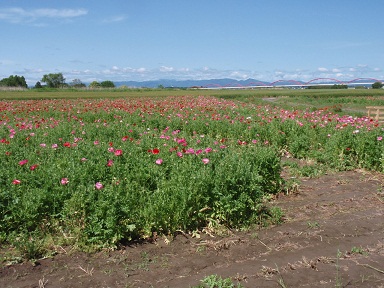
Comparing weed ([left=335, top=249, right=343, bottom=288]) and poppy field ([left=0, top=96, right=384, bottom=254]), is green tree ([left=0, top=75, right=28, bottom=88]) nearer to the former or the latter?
poppy field ([left=0, top=96, right=384, bottom=254])

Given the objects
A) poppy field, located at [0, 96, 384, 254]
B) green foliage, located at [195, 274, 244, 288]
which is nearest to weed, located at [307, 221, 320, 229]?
poppy field, located at [0, 96, 384, 254]

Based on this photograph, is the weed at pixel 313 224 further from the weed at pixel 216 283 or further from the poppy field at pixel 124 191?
the weed at pixel 216 283

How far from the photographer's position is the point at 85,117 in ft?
47.9

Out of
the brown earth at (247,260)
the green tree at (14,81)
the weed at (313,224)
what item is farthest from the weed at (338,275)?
the green tree at (14,81)

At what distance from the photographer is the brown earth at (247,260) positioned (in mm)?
3816

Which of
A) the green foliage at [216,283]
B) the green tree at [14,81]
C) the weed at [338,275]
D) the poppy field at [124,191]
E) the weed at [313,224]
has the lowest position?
the weed at [338,275]

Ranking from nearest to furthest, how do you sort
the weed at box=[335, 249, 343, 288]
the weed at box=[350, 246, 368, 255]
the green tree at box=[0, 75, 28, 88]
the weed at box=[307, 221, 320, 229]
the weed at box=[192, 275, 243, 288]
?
the weed at box=[192, 275, 243, 288]
the weed at box=[335, 249, 343, 288]
the weed at box=[350, 246, 368, 255]
the weed at box=[307, 221, 320, 229]
the green tree at box=[0, 75, 28, 88]

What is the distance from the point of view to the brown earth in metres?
3.82

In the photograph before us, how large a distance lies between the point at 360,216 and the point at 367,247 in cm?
113

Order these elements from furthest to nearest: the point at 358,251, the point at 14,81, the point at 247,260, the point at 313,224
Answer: the point at 14,81 < the point at 313,224 < the point at 358,251 < the point at 247,260

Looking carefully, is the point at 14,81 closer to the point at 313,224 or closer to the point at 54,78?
the point at 54,78

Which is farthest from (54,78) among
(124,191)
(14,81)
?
(124,191)

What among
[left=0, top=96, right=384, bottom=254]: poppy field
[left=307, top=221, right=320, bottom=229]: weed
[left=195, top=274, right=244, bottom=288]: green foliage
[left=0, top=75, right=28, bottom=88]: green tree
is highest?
[left=0, top=75, right=28, bottom=88]: green tree

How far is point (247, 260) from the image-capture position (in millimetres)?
4270
